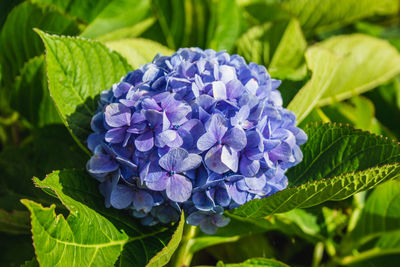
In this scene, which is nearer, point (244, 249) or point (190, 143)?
point (190, 143)

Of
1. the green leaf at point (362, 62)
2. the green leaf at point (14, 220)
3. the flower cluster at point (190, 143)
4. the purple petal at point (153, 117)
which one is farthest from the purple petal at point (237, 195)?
the green leaf at point (362, 62)

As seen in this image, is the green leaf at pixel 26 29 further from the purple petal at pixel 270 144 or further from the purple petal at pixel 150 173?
the purple petal at pixel 270 144

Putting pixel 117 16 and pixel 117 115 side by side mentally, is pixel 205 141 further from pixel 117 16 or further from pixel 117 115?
pixel 117 16

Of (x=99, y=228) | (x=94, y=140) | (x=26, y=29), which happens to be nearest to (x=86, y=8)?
(x=26, y=29)

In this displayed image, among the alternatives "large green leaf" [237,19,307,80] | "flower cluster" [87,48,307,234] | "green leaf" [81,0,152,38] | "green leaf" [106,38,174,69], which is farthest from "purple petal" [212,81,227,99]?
"green leaf" [81,0,152,38]

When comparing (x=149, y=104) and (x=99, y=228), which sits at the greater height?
(x=149, y=104)

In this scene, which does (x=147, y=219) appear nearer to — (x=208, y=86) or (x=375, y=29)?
(x=208, y=86)
